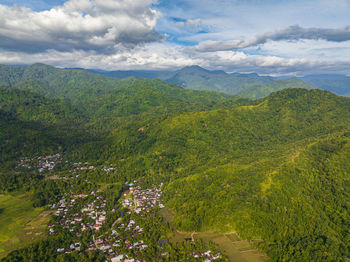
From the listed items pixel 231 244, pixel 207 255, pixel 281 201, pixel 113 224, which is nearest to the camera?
pixel 207 255

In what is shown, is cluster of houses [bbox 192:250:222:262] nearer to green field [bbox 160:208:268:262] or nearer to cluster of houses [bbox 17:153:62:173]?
green field [bbox 160:208:268:262]

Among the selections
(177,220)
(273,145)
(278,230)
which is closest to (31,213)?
(177,220)

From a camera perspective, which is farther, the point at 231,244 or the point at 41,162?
the point at 41,162

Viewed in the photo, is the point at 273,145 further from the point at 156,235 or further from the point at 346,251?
the point at 156,235

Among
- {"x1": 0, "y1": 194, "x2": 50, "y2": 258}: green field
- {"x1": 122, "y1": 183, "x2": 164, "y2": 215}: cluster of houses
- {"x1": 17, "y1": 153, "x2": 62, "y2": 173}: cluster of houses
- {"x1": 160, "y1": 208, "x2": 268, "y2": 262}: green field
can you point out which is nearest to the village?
{"x1": 122, "y1": 183, "x2": 164, "y2": 215}: cluster of houses

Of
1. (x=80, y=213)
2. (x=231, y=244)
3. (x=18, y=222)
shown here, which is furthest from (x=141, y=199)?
(x=18, y=222)

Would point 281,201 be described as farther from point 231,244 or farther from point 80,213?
point 80,213
